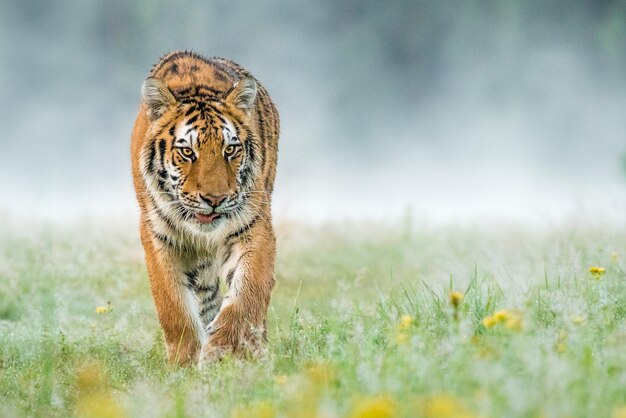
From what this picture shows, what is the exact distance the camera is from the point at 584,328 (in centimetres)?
423

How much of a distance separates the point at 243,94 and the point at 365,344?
2079mm

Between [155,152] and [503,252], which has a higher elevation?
[155,152]

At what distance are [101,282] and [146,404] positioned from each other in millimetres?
5234

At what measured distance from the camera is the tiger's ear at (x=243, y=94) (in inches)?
230

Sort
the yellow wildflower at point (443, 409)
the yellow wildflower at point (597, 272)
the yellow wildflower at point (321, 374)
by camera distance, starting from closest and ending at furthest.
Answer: the yellow wildflower at point (443, 409) < the yellow wildflower at point (321, 374) < the yellow wildflower at point (597, 272)

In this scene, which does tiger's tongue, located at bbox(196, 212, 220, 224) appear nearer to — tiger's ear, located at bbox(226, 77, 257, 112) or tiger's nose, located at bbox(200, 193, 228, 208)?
tiger's nose, located at bbox(200, 193, 228, 208)

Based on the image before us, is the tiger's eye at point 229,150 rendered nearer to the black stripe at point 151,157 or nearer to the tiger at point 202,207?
the tiger at point 202,207

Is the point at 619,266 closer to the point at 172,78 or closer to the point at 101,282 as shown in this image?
the point at 172,78

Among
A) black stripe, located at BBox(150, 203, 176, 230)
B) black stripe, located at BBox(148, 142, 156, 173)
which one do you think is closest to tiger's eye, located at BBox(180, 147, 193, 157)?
black stripe, located at BBox(148, 142, 156, 173)

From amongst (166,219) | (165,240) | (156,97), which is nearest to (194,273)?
(165,240)

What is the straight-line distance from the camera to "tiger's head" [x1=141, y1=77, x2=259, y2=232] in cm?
547

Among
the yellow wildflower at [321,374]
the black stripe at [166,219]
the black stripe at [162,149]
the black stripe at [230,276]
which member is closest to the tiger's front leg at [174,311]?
the black stripe at [166,219]

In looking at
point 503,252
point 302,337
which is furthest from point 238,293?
point 503,252

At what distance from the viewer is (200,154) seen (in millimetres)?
5516
